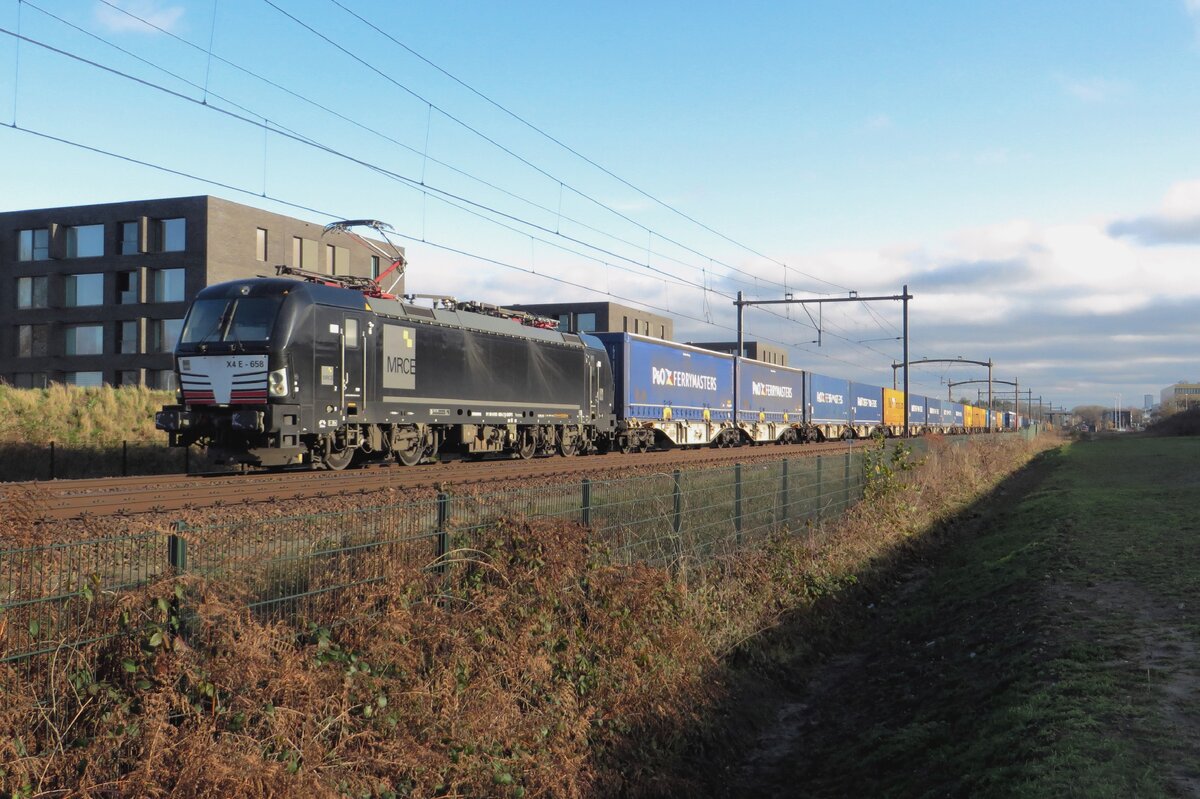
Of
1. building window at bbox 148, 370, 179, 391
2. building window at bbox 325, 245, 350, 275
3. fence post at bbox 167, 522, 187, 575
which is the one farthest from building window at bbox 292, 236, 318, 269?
fence post at bbox 167, 522, 187, 575

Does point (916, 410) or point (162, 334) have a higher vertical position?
point (162, 334)

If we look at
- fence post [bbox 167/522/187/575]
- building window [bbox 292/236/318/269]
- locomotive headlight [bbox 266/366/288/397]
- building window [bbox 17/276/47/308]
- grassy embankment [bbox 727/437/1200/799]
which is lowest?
grassy embankment [bbox 727/437/1200/799]

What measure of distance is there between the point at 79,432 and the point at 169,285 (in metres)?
28.6

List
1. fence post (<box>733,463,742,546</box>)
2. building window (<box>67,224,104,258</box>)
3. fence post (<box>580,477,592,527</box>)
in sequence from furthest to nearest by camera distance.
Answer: building window (<box>67,224,104,258</box>) → fence post (<box>733,463,742,546</box>) → fence post (<box>580,477,592,527</box>)

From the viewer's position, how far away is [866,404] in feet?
187

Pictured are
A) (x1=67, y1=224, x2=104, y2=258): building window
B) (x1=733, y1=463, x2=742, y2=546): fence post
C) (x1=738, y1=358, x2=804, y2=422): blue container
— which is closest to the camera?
(x1=733, y1=463, x2=742, y2=546): fence post

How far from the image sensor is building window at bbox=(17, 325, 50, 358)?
5356 cm

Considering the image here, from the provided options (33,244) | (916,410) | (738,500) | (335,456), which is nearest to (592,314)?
(916,410)

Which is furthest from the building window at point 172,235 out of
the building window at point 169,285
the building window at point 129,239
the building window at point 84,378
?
the building window at point 84,378

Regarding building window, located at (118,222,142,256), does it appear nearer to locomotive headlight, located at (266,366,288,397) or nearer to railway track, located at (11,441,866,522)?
railway track, located at (11,441,866,522)

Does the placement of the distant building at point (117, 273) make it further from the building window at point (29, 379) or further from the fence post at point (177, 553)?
the fence post at point (177, 553)

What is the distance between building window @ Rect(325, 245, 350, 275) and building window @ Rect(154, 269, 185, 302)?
8862 mm

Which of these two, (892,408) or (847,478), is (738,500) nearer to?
(847,478)

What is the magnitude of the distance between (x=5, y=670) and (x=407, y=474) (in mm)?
12308
